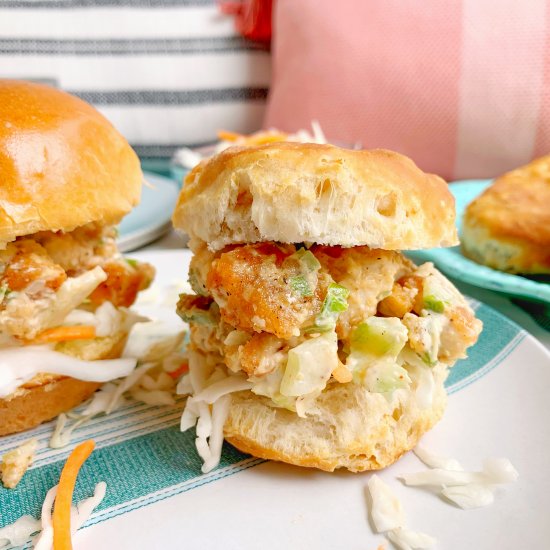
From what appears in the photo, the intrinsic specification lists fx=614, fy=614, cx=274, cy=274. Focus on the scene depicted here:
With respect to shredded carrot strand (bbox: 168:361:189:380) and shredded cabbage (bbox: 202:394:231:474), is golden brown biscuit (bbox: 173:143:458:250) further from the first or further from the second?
shredded carrot strand (bbox: 168:361:189:380)

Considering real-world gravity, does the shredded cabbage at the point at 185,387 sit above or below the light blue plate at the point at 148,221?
below

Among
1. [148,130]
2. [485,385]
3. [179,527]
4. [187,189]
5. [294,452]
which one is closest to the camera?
[179,527]

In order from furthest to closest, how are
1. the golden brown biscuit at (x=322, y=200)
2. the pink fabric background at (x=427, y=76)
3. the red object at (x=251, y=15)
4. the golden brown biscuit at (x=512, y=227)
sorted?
the red object at (x=251, y=15)
the pink fabric background at (x=427, y=76)
the golden brown biscuit at (x=512, y=227)
the golden brown biscuit at (x=322, y=200)

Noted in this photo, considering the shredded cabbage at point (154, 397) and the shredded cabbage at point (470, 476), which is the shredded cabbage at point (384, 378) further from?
the shredded cabbage at point (154, 397)

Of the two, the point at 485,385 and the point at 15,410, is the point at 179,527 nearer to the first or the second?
the point at 15,410

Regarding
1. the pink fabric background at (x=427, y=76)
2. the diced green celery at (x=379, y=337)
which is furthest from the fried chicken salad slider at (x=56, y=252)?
the pink fabric background at (x=427, y=76)

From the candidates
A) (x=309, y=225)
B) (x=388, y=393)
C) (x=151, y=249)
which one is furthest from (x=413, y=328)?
(x=151, y=249)

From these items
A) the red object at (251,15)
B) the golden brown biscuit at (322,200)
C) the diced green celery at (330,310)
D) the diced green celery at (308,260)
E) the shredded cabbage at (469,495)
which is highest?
the red object at (251,15)
